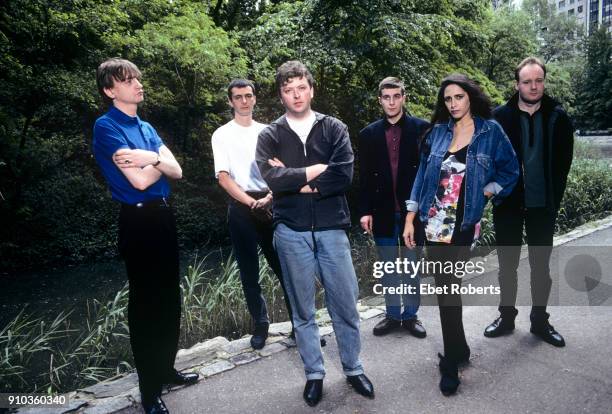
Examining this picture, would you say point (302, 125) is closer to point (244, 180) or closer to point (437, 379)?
point (244, 180)

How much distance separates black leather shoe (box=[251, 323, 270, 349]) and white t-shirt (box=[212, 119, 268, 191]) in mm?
1175

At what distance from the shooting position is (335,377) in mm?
3189

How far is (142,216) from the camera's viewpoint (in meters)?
2.70

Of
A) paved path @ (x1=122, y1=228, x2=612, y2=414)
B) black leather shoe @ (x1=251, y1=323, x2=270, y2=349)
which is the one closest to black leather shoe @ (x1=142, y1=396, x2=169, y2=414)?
paved path @ (x1=122, y1=228, x2=612, y2=414)

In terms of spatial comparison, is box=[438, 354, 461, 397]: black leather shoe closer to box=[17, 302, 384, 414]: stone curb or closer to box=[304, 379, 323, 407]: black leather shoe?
box=[304, 379, 323, 407]: black leather shoe

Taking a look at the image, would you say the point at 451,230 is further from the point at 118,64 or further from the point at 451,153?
the point at 118,64

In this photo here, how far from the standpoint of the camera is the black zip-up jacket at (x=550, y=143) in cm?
346

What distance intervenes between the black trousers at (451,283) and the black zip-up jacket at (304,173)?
0.64 metres

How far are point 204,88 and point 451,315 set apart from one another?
27.8 feet

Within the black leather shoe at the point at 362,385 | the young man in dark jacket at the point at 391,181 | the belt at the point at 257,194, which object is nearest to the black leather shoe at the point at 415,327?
the young man in dark jacket at the point at 391,181

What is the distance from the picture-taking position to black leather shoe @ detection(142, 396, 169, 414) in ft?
9.05

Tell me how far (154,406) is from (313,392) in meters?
0.99

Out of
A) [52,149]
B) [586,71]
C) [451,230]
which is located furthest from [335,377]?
[586,71]

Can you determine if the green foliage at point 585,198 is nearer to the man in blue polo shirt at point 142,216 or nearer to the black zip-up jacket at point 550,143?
the black zip-up jacket at point 550,143
